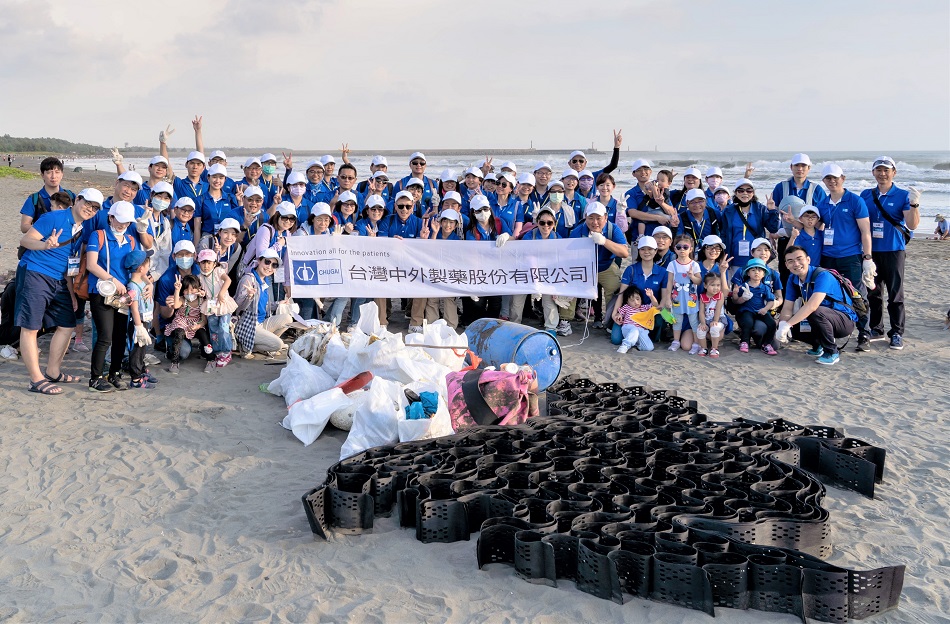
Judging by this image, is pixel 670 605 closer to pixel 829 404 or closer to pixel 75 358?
pixel 829 404

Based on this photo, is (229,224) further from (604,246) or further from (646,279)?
(646,279)

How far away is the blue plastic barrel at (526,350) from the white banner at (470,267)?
2172 millimetres

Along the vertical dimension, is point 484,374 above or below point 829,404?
above

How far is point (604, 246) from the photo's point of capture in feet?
32.0

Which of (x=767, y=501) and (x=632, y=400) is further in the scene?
(x=632, y=400)

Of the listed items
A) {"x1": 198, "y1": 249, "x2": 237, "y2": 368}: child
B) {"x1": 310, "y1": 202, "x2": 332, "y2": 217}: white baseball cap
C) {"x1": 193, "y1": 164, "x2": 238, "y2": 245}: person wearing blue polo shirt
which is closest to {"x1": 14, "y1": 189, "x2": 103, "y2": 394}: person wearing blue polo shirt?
{"x1": 198, "y1": 249, "x2": 237, "y2": 368}: child

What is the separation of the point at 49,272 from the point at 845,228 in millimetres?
8632

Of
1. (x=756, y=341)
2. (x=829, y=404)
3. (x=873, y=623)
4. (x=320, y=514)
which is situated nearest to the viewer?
(x=873, y=623)

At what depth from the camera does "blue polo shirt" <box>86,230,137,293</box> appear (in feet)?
23.0

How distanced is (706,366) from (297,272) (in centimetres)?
499

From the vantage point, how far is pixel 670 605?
399 centimetres

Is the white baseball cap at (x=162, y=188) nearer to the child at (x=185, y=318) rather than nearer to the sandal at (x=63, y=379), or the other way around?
the child at (x=185, y=318)

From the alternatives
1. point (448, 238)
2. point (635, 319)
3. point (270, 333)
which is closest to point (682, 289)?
point (635, 319)

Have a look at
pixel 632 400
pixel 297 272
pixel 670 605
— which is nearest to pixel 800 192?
pixel 632 400
